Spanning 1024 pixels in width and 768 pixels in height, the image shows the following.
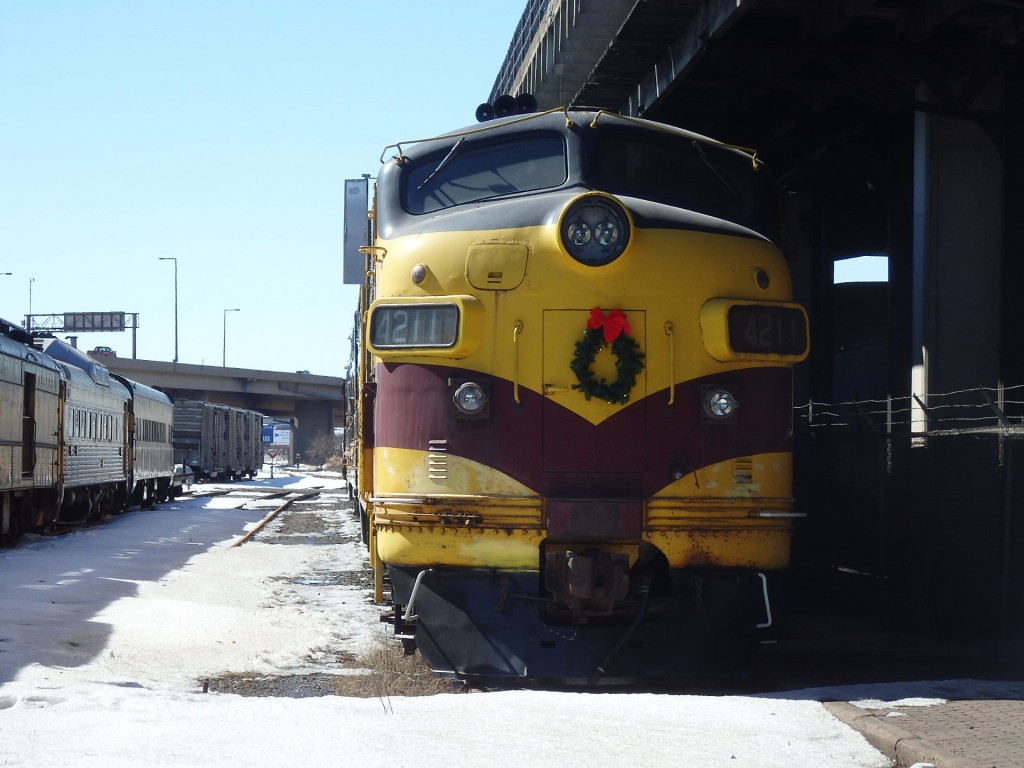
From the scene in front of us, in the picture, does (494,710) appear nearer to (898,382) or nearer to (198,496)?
(898,382)

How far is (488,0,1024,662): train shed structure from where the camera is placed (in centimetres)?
961

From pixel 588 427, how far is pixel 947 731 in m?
2.46

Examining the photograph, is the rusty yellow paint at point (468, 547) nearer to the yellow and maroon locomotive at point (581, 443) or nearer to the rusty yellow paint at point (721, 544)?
the yellow and maroon locomotive at point (581, 443)

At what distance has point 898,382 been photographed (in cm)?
1623

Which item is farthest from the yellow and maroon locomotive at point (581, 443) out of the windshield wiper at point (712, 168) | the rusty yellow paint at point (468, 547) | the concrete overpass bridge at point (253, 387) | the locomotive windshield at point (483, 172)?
the concrete overpass bridge at point (253, 387)

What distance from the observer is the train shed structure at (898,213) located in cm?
961

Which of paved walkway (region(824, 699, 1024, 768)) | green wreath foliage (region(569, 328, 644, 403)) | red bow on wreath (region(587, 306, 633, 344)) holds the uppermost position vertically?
red bow on wreath (region(587, 306, 633, 344))

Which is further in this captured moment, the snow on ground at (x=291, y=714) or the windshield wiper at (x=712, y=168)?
the windshield wiper at (x=712, y=168)

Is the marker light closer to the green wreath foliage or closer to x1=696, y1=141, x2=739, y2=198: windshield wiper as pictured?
the green wreath foliage

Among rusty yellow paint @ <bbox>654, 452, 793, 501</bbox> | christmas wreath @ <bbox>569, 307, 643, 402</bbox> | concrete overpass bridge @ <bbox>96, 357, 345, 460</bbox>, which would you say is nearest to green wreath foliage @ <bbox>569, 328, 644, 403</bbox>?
christmas wreath @ <bbox>569, 307, 643, 402</bbox>

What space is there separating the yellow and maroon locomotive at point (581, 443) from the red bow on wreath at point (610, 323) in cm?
2

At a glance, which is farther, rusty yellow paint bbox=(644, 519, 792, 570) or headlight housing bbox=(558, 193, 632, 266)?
headlight housing bbox=(558, 193, 632, 266)

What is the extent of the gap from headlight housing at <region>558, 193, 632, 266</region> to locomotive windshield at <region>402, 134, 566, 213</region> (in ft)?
2.07

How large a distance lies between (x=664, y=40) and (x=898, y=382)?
5.33 metres
